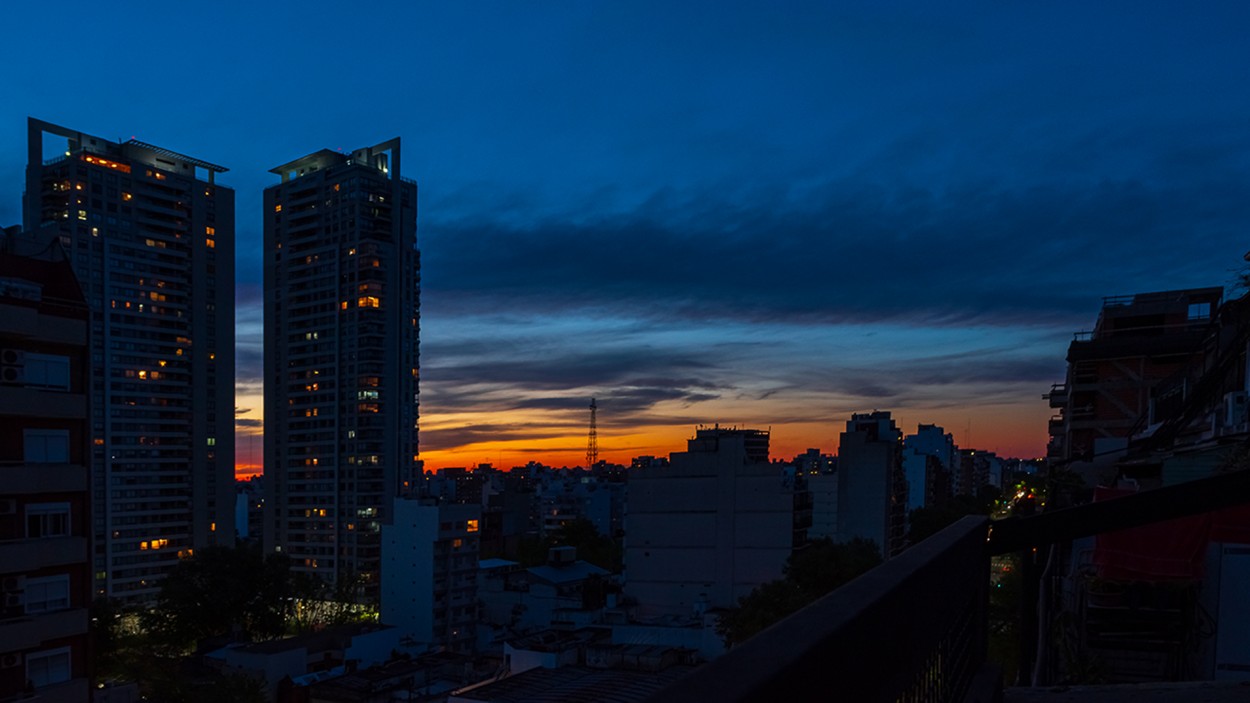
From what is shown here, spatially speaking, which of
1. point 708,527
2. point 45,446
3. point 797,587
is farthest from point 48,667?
point 708,527

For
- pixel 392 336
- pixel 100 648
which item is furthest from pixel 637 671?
pixel 392 336

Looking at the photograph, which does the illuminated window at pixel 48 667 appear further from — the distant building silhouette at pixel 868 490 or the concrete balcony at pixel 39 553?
the distant building silhouette at pixel 868 490

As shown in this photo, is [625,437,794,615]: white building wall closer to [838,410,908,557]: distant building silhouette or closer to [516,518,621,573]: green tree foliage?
[838,410,908,557]: distant building silhouette

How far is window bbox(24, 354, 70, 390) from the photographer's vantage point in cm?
855

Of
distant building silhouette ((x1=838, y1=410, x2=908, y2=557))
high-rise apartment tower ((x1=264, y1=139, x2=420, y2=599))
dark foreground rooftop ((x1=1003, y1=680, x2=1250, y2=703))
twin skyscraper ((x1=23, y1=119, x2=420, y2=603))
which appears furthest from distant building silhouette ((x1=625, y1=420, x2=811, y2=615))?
dark foreground rooftop ((x1=1003, y1=680, x2=1250, y2=703))

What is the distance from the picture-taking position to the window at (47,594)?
27.2 ft

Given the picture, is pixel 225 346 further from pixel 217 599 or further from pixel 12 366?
pixel 12 366

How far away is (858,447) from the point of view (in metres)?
54.4

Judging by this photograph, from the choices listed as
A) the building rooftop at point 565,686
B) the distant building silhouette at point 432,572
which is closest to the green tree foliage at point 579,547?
the distant building silhouette at point 432,572

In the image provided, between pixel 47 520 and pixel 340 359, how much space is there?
2168 inches

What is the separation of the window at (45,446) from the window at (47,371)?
0.57m

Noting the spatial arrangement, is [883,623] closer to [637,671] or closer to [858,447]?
[637,671]

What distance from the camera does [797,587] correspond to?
25.8 metres

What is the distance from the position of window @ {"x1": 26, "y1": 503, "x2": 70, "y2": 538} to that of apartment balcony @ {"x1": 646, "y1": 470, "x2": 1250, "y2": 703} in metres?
10.2
